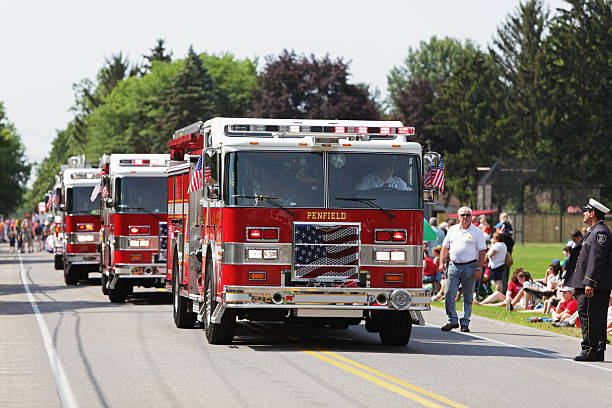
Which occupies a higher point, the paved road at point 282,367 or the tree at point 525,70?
the tree at point 525,70

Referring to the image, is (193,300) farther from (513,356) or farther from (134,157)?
(134,157)

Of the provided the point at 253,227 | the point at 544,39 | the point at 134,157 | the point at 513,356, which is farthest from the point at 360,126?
the point at 544,39

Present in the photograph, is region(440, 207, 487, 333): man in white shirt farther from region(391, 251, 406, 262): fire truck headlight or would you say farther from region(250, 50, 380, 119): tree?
region(250, 50, 380, 119): tree

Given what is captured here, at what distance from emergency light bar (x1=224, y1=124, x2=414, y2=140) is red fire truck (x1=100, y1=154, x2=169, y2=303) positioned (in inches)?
362

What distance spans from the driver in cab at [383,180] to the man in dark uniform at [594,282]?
2361 mm

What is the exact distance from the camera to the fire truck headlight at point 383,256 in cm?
1439

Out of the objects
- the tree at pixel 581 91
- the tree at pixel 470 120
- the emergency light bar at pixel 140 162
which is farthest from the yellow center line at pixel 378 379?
the tree at pixel 470 120

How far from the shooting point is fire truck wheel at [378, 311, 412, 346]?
49.4 ft

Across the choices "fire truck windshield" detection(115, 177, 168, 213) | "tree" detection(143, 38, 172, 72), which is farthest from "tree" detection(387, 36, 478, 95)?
"fire truck windshield" detection(115, 177, 168, 213)

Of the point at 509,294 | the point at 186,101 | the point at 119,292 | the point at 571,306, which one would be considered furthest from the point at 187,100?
the point at 571,306

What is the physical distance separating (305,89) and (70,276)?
159 feet

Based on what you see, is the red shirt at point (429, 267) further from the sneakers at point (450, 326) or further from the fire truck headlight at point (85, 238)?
the fire truck headlight at point (85, 238)

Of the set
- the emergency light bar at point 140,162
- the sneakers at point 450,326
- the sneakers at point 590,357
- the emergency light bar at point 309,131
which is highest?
the emergency light bar at point 140,162

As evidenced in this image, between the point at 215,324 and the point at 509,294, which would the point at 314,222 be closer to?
the point at 215,324
